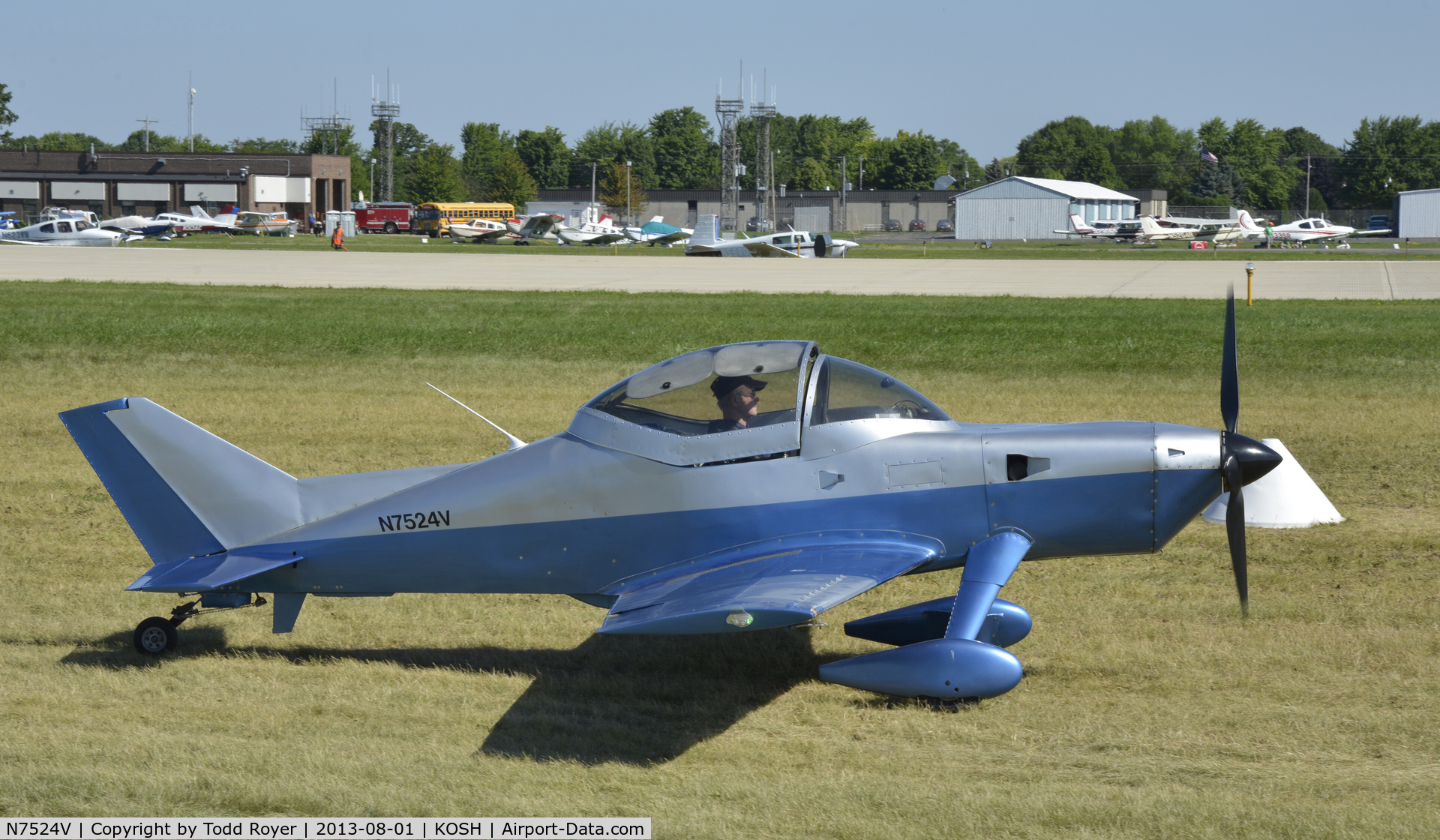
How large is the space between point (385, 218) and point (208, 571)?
9049cm

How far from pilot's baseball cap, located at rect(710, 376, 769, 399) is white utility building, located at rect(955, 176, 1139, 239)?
98302mm

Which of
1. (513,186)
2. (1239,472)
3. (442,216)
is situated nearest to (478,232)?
(442,216)

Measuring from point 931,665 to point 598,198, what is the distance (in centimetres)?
13914

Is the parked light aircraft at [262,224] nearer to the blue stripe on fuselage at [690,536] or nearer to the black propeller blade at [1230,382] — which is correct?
the blue stripe on fuselage at [690,536]

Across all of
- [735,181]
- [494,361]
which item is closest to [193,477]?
[494,361]

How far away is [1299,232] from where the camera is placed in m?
72.6

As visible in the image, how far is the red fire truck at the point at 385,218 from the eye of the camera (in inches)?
3637

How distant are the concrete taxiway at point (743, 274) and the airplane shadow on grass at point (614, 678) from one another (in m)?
28.4

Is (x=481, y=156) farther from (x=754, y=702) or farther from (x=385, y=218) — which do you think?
(x=754, y=702)

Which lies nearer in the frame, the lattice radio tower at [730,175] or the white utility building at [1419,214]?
the white utility building at [1419,214]

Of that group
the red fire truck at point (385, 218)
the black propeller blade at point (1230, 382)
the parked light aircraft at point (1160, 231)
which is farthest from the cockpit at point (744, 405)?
the red fire truck at point (385, 218)

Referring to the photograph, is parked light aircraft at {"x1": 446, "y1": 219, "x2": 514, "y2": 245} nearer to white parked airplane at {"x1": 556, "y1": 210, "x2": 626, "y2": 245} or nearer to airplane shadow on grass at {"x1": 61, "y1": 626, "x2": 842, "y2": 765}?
white parked airplane at {"x1": 556, "y1": 210, "x2": 626, "y2": 245}

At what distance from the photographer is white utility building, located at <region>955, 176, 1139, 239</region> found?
334ft

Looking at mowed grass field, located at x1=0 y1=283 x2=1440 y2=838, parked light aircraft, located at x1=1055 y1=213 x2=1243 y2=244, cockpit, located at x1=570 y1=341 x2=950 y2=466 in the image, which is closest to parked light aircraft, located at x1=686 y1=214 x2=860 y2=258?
parked light aircraft, located at x1=1055 y1=213 x2=1243 y2=244
